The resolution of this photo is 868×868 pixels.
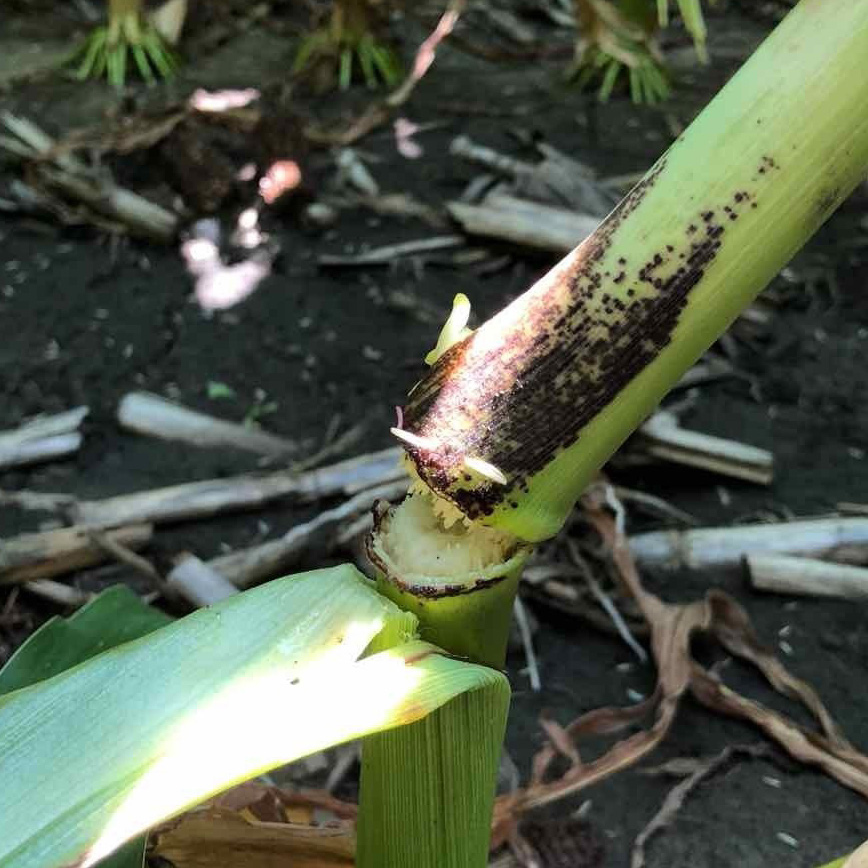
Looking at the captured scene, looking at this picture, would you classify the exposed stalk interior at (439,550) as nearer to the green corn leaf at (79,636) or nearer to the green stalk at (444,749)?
the green stalk at (444,749)

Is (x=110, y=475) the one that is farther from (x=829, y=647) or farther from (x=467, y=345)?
(x=467, y=345)

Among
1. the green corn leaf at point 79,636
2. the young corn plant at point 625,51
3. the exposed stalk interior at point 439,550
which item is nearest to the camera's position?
the exposed stalk interior at point 439,550

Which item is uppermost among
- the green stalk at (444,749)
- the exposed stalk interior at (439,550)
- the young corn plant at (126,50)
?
the exposed stalk interior at (439,550)

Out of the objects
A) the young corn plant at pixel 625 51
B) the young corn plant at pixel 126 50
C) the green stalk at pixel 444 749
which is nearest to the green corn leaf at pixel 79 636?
the green stalk at pixel 444 749

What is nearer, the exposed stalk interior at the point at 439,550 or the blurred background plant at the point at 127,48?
the exposed stalk interior at the point at 439,550

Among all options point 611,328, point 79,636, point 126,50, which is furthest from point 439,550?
point 126,50

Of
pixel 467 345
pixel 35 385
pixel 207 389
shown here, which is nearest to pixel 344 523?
pixel 207 389

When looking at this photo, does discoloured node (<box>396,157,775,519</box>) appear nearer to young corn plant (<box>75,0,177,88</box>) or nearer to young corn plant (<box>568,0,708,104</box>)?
young corn plant (<box>568,0,708,104</box>)
